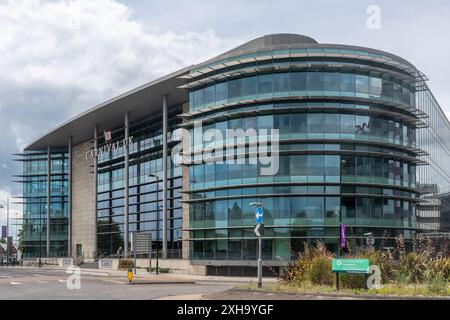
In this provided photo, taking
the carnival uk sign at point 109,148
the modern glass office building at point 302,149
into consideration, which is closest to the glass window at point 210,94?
the modern glass office building at point 302,149

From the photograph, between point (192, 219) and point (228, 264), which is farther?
point (192, 219)

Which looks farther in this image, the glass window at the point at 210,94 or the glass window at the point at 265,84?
the glass window at the point at 210,94

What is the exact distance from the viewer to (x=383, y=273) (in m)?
25.5

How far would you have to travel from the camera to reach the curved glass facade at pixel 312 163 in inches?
2178

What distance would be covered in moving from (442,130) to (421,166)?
50.7ft

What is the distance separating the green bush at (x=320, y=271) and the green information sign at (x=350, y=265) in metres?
2.26

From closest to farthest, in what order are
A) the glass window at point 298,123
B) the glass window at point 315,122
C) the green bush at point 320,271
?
the green bush at point 320,271, the glass window at point 315,122, the glass window at point 298,123

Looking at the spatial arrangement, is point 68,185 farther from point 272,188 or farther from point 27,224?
point 272,188

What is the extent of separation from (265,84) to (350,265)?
116ft

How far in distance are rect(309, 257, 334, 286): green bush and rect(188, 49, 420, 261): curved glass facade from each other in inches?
1096

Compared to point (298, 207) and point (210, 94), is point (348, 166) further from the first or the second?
point (210, 94)

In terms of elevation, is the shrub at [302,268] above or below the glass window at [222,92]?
below

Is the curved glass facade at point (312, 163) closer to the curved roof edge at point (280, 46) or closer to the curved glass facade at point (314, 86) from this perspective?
the curved glass facade at point (314, 86)
